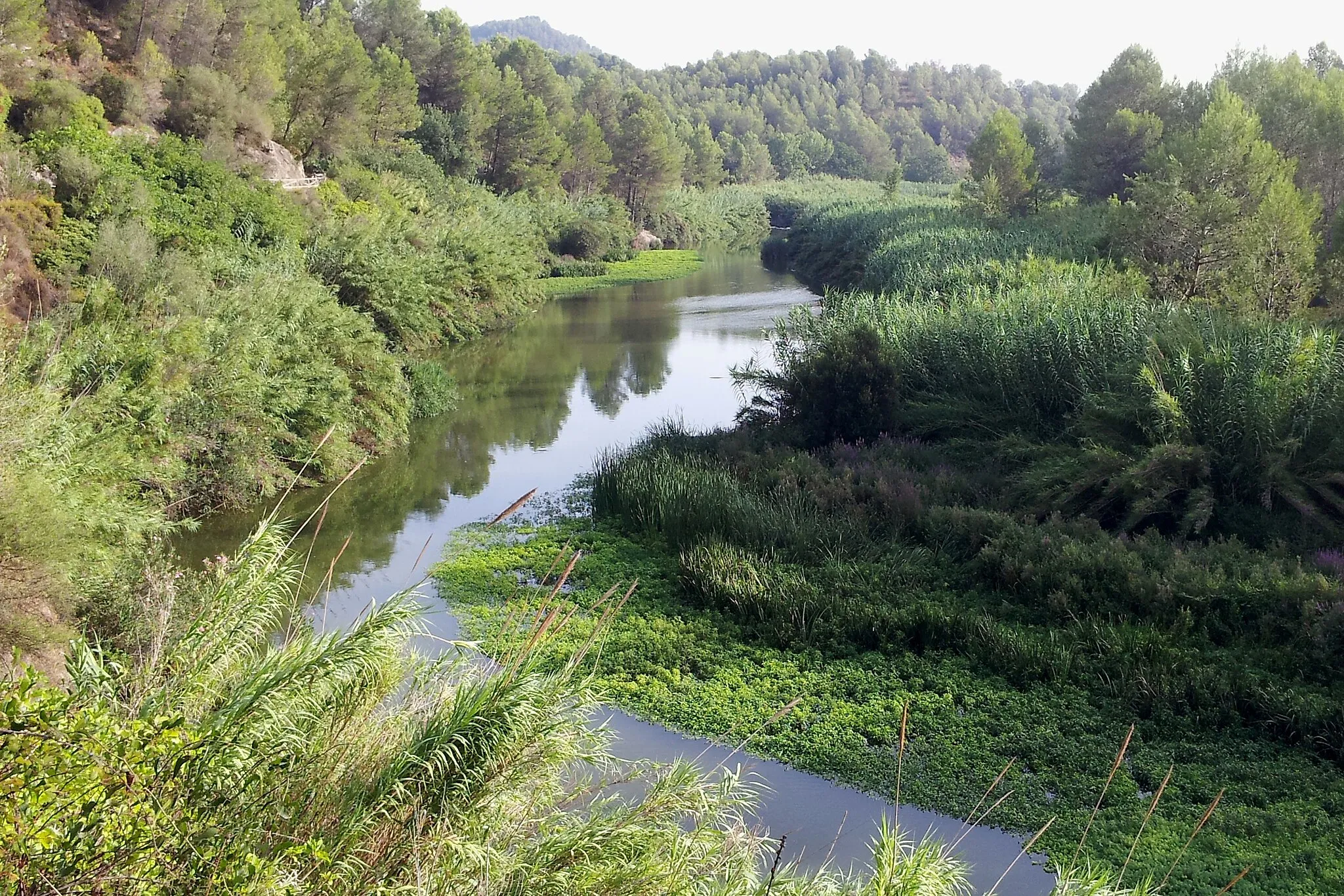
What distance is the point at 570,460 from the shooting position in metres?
16.4

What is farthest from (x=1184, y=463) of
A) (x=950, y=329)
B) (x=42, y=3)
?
(x=42, y=3)

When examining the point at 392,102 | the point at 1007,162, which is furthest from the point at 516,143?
the point at 1007,162

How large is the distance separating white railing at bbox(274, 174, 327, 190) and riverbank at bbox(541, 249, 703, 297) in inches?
332

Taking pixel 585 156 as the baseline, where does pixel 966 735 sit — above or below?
below

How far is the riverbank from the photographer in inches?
1521

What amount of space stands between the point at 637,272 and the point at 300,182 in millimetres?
16437

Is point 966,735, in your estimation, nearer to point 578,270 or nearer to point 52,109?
point 52,109

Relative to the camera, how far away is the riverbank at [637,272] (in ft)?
127

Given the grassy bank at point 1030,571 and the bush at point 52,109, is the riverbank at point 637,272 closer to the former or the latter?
the bush at point 52,109

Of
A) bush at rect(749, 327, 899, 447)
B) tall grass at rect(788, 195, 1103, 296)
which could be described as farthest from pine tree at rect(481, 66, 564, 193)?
bush at rect(749, 327, 899, 447)

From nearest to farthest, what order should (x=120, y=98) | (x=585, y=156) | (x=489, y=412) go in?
(x=489, y=412) → (x=120, y=98) → (x=585, y=156)

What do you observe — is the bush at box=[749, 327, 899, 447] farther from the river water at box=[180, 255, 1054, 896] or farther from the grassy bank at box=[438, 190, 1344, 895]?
the river water at box=[180, 255, 1054, 896]

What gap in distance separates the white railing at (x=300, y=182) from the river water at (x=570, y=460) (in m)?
7.42

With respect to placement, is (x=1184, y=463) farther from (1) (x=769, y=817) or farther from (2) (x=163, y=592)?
(2) (x=163, y=592)
